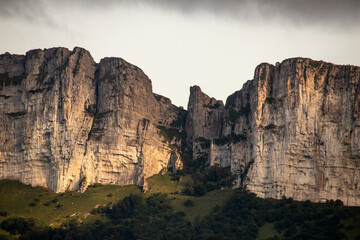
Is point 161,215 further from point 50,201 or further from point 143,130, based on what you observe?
point 143,130

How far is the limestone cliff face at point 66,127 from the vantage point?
7185 inches

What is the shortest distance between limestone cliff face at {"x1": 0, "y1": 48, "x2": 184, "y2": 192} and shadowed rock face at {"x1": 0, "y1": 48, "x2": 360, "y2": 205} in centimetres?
37

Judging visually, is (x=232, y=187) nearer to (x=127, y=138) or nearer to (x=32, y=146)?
(x=127, y=138)

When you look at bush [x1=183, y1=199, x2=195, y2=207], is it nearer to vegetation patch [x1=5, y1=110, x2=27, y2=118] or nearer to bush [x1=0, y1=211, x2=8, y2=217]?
bush [x1=0, y1=211, x2=8, y2=217]

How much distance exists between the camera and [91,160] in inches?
7421

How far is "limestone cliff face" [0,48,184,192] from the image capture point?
7185 inches

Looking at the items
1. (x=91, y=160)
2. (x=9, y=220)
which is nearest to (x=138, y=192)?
(x=91, y=160)

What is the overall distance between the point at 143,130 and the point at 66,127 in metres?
30.4

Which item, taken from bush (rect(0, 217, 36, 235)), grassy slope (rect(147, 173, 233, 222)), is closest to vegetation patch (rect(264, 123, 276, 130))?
grassy slope (rect(147, 173, 233, 222))

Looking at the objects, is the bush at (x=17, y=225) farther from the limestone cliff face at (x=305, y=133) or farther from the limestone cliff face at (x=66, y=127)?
the limestone cliff face at (x=305, y=133)

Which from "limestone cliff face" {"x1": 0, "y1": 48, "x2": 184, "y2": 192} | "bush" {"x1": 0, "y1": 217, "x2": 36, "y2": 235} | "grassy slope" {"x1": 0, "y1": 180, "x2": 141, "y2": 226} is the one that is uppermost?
"limestone cliff face" {"x1": 0, "y1": 48, "x2": 184, "y2": 192}

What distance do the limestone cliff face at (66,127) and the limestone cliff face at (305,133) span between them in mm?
46196

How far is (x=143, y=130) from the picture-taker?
653 ft

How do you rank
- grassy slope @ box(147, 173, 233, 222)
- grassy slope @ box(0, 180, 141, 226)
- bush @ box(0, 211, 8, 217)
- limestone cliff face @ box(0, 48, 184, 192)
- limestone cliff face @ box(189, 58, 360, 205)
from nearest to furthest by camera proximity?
bush @ box(0, 211, 8, 217), limestone cliff face @ box(189, 58, 360, 205), grassy slope @ box(0, 180, 141, 226), grassy slope @ box(147, 173, 233, 222), limestone cliff face @ box(0, 48, 184, 192)
